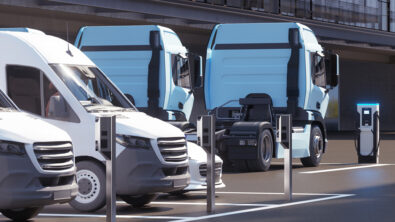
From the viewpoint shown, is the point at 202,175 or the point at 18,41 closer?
the point at 18,41

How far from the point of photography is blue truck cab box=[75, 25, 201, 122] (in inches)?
875

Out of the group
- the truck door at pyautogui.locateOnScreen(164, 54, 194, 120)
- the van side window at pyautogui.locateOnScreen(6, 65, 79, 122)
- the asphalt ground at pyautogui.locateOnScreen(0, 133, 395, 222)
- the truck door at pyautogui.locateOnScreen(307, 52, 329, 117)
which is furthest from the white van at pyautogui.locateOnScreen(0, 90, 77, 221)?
the truck door at pyautogui.locateOnScreen(307, 52, 329, 117)

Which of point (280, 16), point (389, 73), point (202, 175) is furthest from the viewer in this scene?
point (389, 73)

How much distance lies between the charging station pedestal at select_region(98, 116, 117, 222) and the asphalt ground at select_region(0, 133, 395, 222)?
5.48ft

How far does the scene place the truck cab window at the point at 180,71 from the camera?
2244 centimetres

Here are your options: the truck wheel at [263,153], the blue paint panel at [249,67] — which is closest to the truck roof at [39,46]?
the truck wheel at [263,153]

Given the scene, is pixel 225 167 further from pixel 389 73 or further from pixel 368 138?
pixel 389 73

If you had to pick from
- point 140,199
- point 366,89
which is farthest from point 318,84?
point 366,89

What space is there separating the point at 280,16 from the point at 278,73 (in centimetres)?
2066

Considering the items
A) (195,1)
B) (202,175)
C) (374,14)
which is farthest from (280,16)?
(202,175)

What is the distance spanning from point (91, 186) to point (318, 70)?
1171cm

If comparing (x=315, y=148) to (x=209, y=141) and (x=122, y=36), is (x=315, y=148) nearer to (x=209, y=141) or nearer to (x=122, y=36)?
(x=122, y=36)

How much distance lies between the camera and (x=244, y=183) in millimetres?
18828

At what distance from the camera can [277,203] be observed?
14.6 meters
